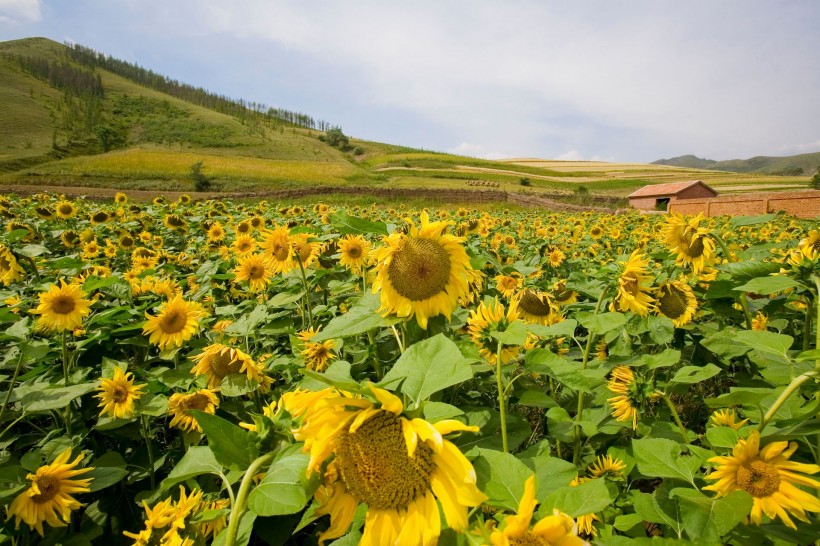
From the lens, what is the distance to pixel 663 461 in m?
1.21

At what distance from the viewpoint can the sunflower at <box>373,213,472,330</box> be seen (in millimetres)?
1478

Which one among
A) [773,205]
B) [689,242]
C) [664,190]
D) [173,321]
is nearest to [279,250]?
[173,321]

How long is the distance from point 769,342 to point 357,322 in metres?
1.43

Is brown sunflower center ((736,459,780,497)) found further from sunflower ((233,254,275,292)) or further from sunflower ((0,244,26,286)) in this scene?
sunflower ((0,244,26,286))

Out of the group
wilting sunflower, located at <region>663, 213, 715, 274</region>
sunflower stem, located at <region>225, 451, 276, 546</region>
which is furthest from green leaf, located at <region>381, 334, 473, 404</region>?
wilting sunflower, located at <region>663, 213, 715, 274</region>

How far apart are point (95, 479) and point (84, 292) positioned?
1120 millimetres

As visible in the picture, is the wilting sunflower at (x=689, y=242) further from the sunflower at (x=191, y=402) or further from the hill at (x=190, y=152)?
the hill at (x=190, y=152)

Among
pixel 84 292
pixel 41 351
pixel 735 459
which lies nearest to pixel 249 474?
pixel 735 459

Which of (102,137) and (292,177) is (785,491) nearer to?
(292,177)

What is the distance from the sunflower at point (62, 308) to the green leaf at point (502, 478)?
2.33 metres

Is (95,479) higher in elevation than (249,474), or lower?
lower

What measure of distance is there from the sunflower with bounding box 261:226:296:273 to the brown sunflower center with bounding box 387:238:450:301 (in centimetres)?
149

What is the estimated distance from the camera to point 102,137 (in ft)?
206

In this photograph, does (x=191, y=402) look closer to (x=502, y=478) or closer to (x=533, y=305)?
(x=502, y=478)
